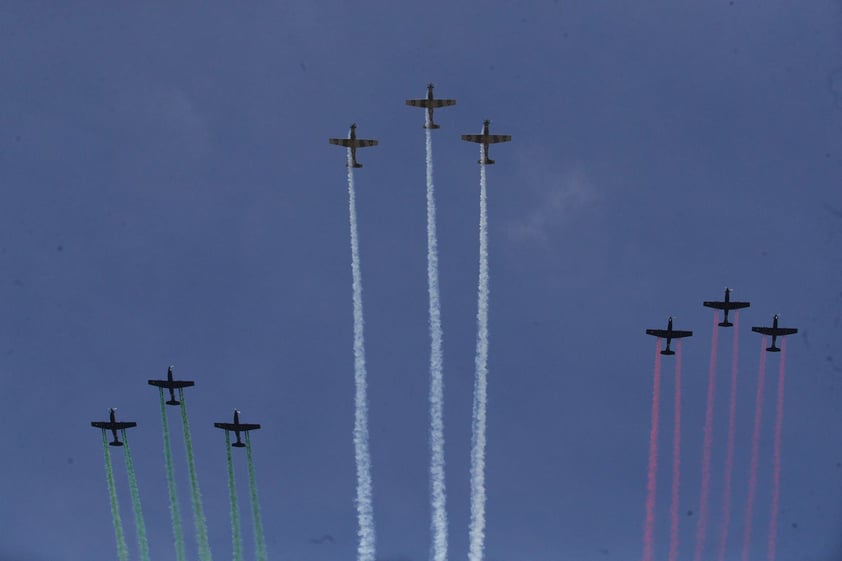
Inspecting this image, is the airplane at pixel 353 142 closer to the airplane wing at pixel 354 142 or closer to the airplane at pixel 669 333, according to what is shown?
the airplane wing at pixel 354 142

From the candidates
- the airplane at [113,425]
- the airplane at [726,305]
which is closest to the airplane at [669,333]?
the airplane at [726,305]

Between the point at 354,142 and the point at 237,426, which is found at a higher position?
the point at 354,142

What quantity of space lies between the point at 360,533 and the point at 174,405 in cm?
1984

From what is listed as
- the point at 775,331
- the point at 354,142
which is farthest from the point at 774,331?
the point at 354,142

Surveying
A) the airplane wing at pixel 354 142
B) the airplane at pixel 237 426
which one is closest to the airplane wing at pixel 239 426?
the airplane at pixel 237 426

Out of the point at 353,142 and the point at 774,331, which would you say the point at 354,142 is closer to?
the point at 353,142

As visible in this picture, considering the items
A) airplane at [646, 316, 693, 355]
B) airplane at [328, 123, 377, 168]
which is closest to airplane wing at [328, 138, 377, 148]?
airplane at [328, 123, 377, 168]

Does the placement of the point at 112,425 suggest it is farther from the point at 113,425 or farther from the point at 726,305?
the point at 726,305

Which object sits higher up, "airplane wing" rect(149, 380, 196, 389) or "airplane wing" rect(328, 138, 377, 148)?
"airplane wing" rect(328, 138, 377, 148)

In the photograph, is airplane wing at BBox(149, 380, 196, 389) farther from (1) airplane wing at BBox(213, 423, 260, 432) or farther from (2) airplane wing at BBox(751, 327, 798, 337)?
(2) airplane wing at BBox(751, 327, 798, 337)

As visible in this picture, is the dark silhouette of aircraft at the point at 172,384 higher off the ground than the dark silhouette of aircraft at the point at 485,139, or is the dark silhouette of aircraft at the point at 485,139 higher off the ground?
the dark silhouette of aircraft at the point at 485,139

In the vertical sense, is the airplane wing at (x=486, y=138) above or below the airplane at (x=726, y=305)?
above

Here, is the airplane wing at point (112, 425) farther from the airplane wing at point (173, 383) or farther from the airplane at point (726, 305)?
the airplane at point (726, 305)

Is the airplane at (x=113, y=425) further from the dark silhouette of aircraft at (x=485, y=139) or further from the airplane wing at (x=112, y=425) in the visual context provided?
the dark silhouette of aircraft at (x=485, y=139)
